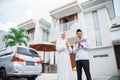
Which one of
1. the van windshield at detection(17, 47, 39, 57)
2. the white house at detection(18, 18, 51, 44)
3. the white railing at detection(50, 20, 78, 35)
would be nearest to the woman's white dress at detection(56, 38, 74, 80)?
the van windshield at detection(17, 47, 39, 57)

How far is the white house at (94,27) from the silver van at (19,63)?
5379 millimetres

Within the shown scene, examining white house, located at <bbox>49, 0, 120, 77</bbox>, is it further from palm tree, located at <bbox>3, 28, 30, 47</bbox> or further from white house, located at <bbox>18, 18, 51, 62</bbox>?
palm tree, located at <bbox>3, 28, 30, 47</bbox>

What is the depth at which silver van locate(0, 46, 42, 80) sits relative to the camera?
473cm

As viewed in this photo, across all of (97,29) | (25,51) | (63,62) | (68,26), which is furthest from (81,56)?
(68,26)

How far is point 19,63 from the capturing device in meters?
4.77

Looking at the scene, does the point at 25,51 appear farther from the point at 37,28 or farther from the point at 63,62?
the point at 37,28

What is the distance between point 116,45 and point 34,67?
30.2 feet

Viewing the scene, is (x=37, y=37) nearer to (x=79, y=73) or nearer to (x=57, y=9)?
(x=57, y=9)

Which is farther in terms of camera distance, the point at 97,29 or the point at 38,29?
the point at 38,29

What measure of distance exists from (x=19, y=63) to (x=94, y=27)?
27.7 ft

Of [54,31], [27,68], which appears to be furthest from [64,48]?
[54,31]

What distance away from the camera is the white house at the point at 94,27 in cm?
961

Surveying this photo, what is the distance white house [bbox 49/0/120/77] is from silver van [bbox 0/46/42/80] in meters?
5.38

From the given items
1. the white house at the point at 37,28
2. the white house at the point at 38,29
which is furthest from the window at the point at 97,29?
the white house at the point at 37,28
